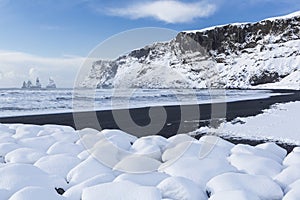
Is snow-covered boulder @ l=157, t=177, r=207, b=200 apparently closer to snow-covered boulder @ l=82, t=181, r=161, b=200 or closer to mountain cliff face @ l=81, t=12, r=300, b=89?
Answer: snow-covered boulder @ l=82, t=181, r=161, b=200

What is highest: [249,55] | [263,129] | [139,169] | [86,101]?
[249,55]

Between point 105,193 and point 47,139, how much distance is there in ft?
9.81

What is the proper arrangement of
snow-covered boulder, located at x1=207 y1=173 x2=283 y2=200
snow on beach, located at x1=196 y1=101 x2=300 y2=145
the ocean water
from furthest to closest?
the ocean water
snow on beach, located at x1=196 y1=101 x2=300 y2=145
snow-covered boulder, located at x1=207 y1=173 x2=283 y2=200

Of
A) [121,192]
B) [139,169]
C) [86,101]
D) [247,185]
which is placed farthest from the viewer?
[86,101]

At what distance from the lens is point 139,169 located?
4.64m

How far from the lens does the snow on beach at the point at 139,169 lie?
3.70 metres

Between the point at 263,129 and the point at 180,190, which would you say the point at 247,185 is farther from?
the point at 263,129

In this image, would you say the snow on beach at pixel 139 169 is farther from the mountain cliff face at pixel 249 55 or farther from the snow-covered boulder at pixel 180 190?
the mountain cliff face at pixel 249 55

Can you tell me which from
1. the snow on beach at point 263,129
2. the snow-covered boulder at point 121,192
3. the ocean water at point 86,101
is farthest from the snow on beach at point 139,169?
the ocean water at point 86,101

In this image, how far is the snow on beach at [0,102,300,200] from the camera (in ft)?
12.1

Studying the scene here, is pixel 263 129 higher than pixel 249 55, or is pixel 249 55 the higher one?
pixel 249 55

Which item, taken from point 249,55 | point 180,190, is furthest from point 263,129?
point 249,55

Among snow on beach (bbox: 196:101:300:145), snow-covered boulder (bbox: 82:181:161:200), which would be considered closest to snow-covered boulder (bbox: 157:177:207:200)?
snow-covered boulder (bbox: 82:181:161:200)

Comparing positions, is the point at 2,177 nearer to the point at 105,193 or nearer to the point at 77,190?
the point at 77,190
